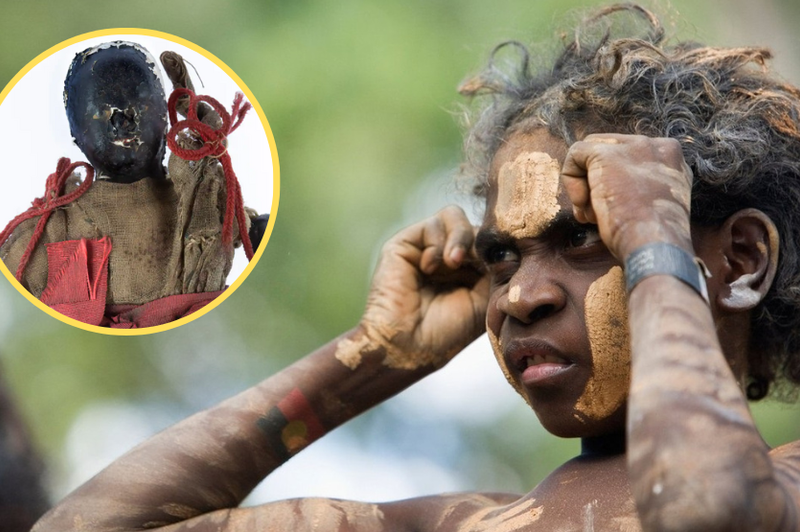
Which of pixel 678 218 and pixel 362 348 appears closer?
pixel 678 218

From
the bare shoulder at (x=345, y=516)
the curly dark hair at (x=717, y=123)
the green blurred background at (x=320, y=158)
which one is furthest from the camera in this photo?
the green blurred background at (x=320, y=158)

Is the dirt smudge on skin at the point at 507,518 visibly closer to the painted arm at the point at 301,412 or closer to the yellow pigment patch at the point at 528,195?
the painted arm at the point at 301,412

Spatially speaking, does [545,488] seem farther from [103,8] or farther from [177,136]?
[103,8]

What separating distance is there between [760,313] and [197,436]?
5.05 ft

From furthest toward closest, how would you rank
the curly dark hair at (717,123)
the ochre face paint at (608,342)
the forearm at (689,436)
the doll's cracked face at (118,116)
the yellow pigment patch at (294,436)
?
the yellow pigment patch at (294,436) → the doll's cracked face at (118,116) → the curly dark hair at (717,123) → the ochre face paint at (608,342) → the forearm at (689,436)

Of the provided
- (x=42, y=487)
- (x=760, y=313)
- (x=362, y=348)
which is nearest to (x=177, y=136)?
(x=362, y=348)

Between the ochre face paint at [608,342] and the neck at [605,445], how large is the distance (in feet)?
0.43

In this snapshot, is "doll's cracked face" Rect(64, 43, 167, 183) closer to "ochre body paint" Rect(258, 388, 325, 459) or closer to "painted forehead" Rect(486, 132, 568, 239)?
"ochre body paint" Rect(258, 388, 325, 459)

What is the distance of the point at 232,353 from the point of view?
6.39 meters

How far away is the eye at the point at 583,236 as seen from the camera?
9.31ft

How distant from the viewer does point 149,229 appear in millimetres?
3340

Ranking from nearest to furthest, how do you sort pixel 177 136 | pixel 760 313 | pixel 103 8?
pixel 760 313, pixel 177 136, pixel 103 8

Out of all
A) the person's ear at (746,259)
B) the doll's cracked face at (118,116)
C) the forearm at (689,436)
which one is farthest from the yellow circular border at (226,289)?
the forearm at (689,436)

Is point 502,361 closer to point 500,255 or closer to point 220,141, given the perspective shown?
point 500,255
